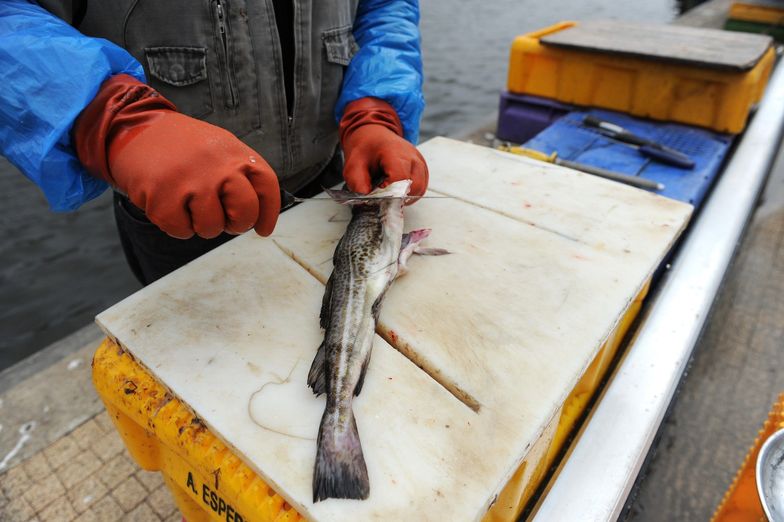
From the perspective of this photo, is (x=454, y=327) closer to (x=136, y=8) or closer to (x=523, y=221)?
(x=523, y=221)

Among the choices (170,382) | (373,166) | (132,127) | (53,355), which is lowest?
(53,355)

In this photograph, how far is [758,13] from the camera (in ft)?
36.0

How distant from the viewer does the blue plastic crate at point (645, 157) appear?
360 centimetres

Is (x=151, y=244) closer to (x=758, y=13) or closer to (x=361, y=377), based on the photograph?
(x=361, y=377)

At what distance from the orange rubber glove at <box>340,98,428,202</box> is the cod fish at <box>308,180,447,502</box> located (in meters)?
0.08

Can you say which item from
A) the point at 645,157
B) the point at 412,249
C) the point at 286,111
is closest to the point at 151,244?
the point at 286,111

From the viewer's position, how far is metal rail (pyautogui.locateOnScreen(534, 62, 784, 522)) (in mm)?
1653

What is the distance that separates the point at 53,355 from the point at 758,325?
578 cm

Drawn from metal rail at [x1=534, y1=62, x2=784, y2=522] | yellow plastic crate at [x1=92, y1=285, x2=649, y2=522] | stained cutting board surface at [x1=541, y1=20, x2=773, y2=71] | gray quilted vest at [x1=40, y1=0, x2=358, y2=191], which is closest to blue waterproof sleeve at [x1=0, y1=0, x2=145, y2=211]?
gray quilted vest at [x1=40, y1=0, x2=358, y2=191]

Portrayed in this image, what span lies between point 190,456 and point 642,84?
4800 mm

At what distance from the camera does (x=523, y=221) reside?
7.68ft

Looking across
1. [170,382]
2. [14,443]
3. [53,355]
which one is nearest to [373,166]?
[170,382]

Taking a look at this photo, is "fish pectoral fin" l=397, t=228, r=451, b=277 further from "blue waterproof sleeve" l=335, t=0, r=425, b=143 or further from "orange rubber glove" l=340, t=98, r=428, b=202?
"blue waterproof sleeve" l=335, t=0, r=425, b=143

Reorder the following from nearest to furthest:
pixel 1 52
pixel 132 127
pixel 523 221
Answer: pixel 1 52 → pixel 132 127 → pixel 523 221
